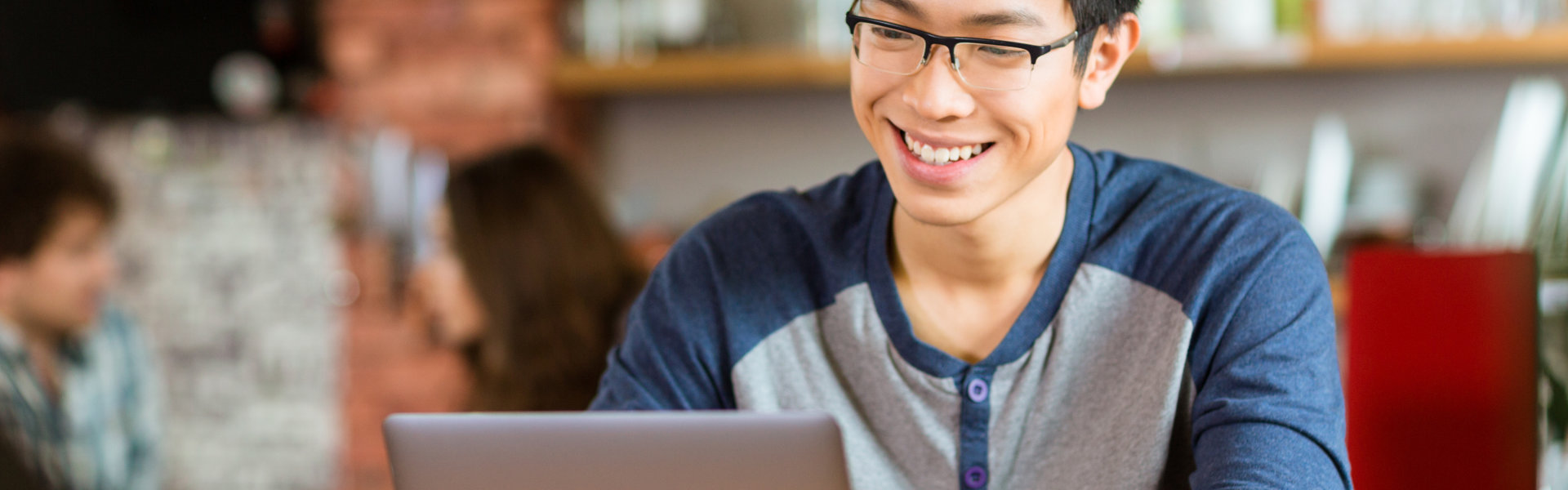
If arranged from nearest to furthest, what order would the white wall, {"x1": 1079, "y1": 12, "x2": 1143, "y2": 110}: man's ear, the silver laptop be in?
the silver laptop → {"x1": 1079, "y1": 12, "x2": 1143, "y2": 110}: man's ear → the white wall

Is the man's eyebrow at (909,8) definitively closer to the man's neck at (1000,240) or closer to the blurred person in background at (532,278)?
the man's neck at (1000,240)

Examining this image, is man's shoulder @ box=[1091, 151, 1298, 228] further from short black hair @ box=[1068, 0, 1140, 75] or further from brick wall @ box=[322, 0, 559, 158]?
brick wall @ box=[322, 0, 559, 158]

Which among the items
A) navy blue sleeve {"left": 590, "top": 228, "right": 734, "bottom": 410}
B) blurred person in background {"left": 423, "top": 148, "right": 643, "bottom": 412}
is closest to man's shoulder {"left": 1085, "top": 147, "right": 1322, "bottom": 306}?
navy blue sleeve {"left": 590, "top": 228, "right": 734, "bottom": 410}

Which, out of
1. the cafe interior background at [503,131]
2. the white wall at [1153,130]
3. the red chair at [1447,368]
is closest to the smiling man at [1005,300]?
the red chair at [1447,368]

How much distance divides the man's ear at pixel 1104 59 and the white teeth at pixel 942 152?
112mm

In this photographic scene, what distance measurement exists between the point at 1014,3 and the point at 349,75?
8.01 feet

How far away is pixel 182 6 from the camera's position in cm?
345

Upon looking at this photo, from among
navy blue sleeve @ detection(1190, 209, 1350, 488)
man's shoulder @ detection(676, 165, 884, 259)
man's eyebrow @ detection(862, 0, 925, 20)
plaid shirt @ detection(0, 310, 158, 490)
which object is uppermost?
man's eyebrow @ detection(862, 0, 925, 20)

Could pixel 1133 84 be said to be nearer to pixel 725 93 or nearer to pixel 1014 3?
pixel 725 93

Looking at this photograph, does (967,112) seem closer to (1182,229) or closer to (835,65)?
(1182,229)

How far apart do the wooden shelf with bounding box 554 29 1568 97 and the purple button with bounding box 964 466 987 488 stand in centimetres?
168

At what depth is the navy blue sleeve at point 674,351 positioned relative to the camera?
1.14 m

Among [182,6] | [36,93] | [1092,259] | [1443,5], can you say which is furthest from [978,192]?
[36,93]

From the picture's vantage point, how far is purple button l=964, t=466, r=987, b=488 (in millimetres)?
1088
